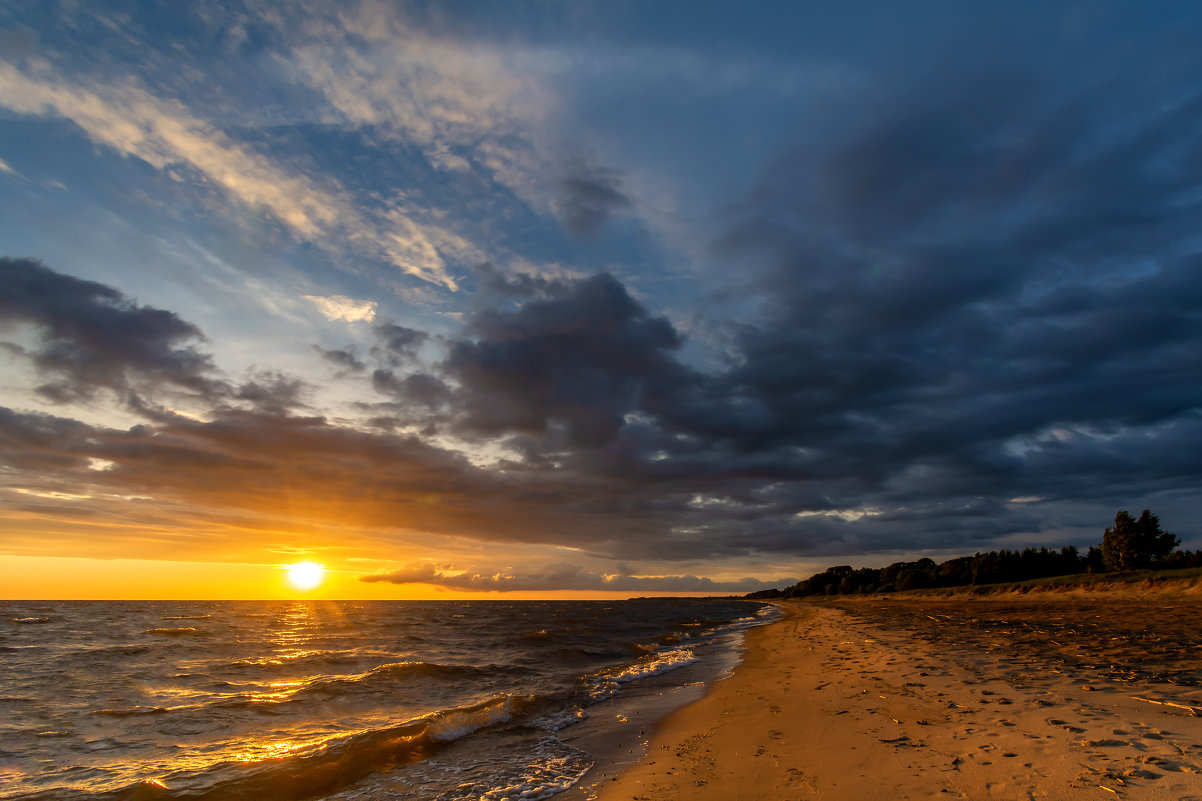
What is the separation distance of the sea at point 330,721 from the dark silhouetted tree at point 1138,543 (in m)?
63.7

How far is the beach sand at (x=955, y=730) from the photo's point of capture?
728cm

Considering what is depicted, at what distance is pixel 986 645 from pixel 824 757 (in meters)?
14.1

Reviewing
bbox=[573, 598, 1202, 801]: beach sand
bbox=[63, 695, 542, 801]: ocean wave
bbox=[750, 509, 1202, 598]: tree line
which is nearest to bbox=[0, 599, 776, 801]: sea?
bbox=[63, 695, 542, 801]: ocean wave

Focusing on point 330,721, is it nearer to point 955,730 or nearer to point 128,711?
point 128,711

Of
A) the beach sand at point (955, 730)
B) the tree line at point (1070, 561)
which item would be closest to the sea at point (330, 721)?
the beach sand at point (955, 730)

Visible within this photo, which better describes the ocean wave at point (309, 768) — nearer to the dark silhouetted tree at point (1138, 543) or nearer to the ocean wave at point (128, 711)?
the ocean wave at point (128, 711)

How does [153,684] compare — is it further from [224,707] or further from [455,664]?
[455,664]

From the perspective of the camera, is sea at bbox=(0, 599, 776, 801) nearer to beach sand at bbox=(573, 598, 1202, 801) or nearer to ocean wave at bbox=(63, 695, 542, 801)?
ocean wave at bbox=(63, 695, 542, 801)

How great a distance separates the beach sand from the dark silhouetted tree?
6342 cm

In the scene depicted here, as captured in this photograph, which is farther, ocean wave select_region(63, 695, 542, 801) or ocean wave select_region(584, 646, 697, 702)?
ocean wave select_region(584, 646, 697, 702)

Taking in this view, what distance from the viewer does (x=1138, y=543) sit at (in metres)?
65.1

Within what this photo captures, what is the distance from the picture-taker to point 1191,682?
1089cm

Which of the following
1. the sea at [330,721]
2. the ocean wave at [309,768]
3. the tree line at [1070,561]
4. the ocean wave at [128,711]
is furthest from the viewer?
the tree line at [1070,561]

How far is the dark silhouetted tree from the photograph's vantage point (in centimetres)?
6412
